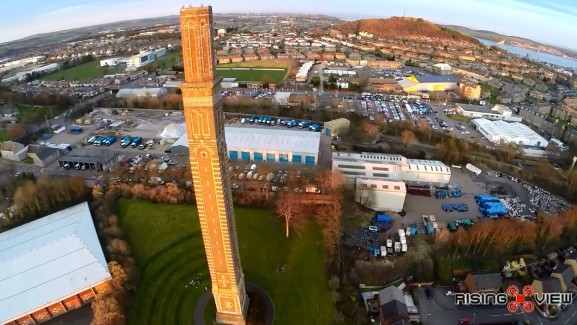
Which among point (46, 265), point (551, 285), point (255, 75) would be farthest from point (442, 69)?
point (46, 265)

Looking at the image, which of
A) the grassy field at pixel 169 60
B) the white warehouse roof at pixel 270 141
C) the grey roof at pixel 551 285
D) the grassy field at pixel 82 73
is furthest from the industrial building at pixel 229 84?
the grey roof at pixel 551 285

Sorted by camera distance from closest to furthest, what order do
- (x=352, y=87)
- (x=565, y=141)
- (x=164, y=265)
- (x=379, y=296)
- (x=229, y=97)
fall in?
(x=379, y=296), (x=164, y=265), (x=565, y=141), (x=229, y=97), (x=352, y=87)

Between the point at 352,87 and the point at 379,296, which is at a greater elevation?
the point at 352,87

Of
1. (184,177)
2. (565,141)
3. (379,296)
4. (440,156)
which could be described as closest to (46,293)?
(184,177)

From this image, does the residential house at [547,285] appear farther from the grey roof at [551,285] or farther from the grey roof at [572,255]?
the grey roof at [572,255]

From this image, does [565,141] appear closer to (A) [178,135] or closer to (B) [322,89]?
(B) [322,89]
